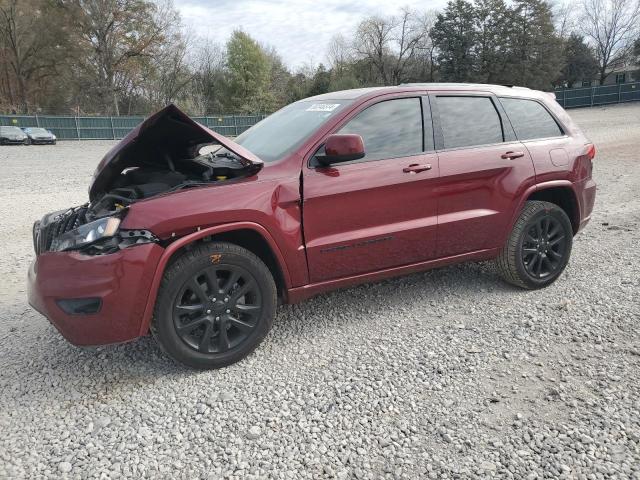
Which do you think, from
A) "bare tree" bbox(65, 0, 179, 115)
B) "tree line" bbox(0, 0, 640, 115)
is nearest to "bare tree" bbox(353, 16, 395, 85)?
"tree line" bbox(0, 0, 640, 115)

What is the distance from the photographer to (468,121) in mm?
4074

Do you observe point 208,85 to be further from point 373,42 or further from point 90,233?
point 90,233

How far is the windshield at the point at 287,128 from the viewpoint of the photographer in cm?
355

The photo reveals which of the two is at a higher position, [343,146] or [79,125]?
[79,125]

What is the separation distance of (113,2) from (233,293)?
46769mm

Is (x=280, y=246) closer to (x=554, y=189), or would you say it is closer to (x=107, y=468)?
(x=107, y=468)

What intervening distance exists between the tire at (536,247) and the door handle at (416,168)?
1.12 m

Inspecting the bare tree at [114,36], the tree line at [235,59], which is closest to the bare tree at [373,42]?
the tree line at [235,59]

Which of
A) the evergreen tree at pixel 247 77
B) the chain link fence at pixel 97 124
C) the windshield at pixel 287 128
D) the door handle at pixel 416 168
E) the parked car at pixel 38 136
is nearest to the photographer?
the windshield at pixel 287 128

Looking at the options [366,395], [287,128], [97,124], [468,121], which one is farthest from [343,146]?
[97,124]

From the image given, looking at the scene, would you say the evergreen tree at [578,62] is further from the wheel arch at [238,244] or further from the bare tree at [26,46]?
the wheel arch at [238,244]

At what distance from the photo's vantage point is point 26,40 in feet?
146

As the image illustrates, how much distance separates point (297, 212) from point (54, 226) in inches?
63.9

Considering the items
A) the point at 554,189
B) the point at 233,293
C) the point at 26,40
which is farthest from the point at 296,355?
the point at 26,40
